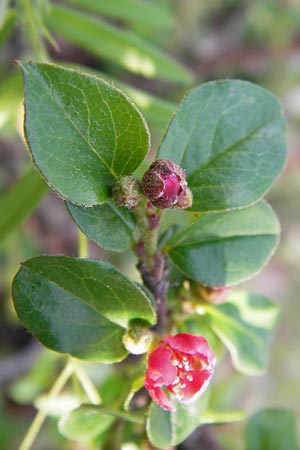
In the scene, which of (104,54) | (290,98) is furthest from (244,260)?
(290,98)

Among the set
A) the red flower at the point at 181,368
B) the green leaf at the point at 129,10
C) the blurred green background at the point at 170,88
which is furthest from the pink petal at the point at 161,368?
the green leaf at the point at 129,10

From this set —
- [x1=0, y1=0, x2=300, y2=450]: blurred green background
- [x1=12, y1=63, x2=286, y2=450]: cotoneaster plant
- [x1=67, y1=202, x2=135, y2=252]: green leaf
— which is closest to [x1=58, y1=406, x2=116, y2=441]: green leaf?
[x1=12, y1=63, x2=286, y2=450]: cotoneaster plant

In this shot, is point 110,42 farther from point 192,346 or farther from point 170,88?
point 170,88

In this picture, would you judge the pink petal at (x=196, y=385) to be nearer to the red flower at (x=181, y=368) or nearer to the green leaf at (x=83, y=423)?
the red flower at (x=181, y=368)

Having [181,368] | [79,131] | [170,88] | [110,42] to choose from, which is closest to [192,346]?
[181,368]

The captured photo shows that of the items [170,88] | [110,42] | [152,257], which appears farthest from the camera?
[170,88]

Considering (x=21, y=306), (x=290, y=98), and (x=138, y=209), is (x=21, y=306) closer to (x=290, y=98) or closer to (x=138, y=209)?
(x=138, y=209)
